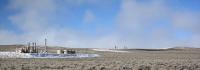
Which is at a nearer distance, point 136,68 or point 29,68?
point 29,68

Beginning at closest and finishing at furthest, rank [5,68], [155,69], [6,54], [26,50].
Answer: [5,68], [155,69], [6,54], [26,50]

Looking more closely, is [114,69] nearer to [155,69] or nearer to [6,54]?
[155,69]

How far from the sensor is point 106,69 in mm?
30734

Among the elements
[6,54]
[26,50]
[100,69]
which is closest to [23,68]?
[100,69]

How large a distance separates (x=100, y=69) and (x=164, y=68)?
6.09m

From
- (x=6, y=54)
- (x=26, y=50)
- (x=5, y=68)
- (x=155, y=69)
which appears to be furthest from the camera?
(x=26, y=50)

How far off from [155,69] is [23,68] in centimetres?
1087

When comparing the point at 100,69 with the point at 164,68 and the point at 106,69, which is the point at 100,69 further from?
the point at 164,68

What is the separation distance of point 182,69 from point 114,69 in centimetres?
625

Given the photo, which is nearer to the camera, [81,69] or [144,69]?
[81,69]

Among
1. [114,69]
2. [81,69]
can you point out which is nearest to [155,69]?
[114,69]

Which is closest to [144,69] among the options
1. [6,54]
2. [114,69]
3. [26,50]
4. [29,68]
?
[114,69]

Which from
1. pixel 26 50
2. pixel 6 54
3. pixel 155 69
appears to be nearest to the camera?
pixel 155 69

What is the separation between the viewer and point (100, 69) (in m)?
30.6
